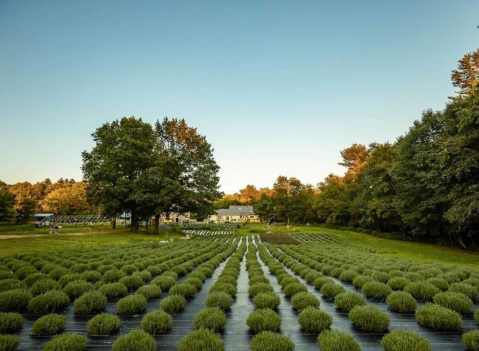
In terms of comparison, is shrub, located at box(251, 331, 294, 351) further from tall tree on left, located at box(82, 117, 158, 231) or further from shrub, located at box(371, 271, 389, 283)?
tall tree on left, located at box(82, 117, 158, 231)

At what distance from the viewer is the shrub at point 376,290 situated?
780 cm

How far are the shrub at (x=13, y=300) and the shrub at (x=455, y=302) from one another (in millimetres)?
10147

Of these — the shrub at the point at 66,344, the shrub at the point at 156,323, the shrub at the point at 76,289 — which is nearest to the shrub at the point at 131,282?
the shrub at the point at 76,289

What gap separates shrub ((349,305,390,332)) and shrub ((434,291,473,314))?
223cm

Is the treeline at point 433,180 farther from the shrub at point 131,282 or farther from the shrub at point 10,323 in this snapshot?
the shrub at point 10,323

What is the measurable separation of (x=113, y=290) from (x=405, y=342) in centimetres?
718

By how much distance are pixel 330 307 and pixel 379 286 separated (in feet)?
6.27

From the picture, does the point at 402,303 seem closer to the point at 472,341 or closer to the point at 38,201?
the point at 472,341

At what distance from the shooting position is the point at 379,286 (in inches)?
314

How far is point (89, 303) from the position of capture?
21.2 ft

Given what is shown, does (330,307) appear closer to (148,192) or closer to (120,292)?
(120,292)

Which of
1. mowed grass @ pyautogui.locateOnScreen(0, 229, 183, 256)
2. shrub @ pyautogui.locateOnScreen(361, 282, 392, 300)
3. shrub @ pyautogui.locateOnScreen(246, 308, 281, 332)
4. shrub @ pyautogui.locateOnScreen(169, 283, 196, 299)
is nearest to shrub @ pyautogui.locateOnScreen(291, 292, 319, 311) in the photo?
shrub @ pyautogui.locateOnScreen(246, 308, 281, 332)

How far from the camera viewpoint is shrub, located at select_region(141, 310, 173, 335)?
523cm

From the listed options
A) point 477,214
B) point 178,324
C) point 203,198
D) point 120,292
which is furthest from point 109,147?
point 477,214
